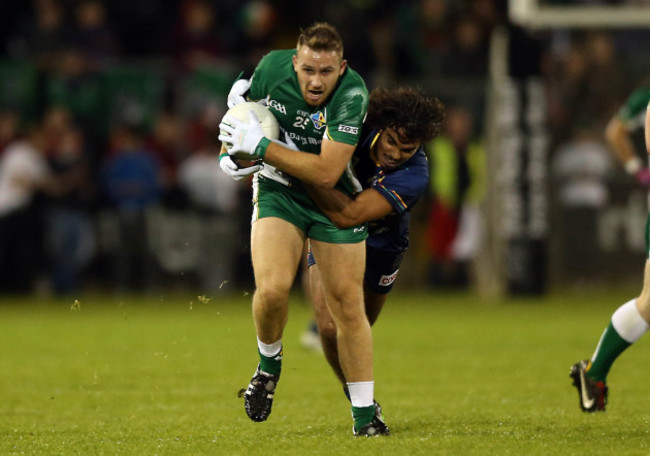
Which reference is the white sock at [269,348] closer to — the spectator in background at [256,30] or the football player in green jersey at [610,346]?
the football player in green jersey at [610,346]

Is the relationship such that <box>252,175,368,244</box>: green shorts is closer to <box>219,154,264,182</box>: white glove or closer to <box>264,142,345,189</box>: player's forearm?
<box>219,154,264,182</box>: white glove

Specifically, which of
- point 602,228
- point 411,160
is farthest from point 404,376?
point 602,228

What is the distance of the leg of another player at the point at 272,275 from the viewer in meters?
5.94

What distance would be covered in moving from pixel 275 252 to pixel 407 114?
0.94 meters

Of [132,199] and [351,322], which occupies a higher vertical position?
[351,322]

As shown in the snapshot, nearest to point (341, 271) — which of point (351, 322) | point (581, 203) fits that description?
point (351, 322)

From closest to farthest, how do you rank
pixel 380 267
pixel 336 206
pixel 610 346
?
pixel 336 206 → pixel 380 267 → pixel 610 346

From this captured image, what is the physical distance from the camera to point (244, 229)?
14.8 m

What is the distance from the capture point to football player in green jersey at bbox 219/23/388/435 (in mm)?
5879

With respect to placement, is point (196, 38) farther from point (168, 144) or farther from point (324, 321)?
point (324, 321)

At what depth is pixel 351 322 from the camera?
5.98 metres

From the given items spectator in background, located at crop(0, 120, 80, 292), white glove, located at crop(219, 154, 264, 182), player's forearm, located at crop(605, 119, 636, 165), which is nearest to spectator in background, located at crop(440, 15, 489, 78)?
spectator in background, located at crop(0, 120, 80, 292)

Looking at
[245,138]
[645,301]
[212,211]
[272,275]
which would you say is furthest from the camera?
[212,211]

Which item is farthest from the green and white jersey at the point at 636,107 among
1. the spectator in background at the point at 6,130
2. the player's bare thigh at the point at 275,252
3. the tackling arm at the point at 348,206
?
the spectator in background at the point at 6,130
